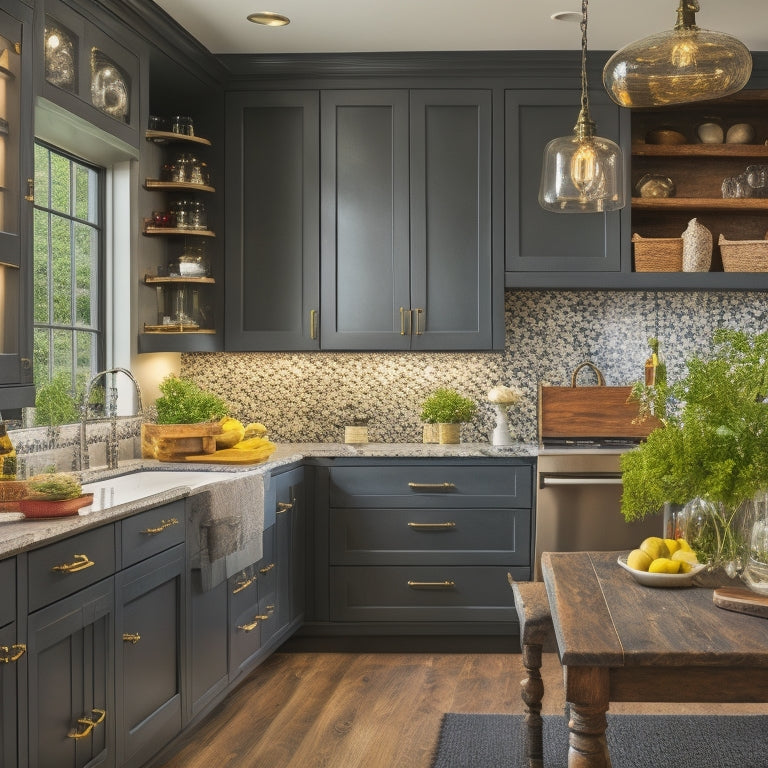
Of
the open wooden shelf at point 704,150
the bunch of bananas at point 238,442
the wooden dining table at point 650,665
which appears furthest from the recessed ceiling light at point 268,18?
the wooden dining table at point 650,665

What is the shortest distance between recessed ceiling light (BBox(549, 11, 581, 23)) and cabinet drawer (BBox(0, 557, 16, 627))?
307 cm

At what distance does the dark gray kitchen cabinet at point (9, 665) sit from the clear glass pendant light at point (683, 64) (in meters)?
1.68

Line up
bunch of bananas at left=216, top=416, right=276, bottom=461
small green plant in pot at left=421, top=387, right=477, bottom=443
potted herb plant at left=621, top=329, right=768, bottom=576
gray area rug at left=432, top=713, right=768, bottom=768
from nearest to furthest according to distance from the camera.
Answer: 1. potted herb plant at left=621, top=329, right=768, bottom=576
2. gray area rug at left=432, top=713, right=768, bottom=768
3. bunch of bananas at left=216, top=416, right=276, bottom=461
4. small green plant in pot at left=421, top=387, right=477, bottom=443

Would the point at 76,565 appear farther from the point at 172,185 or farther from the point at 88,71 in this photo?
the point at 172,185

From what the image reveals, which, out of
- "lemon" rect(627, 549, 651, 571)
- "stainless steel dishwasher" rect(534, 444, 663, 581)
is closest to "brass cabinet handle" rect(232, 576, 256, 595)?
"stainless steel dishwasher" rect(534, 444, 663, 581)

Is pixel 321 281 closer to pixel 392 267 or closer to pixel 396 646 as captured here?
pixel 392 267

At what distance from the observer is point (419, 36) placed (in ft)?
14.3

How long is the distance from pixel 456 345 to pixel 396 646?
141 centimetres

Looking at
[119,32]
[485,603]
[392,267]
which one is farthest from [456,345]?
[119,32]

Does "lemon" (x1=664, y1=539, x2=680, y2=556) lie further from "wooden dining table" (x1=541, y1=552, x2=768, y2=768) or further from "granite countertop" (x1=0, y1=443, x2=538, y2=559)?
"granite countertop" (x1=0, y1=443, x2=538, y2=559)

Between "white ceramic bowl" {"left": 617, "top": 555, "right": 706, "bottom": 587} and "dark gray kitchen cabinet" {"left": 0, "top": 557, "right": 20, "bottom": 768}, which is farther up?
"white ceramic bowl" {"left": 617, "top": 555, "right": 706, "bottom": 587}

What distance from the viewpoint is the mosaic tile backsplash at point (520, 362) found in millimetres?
4945

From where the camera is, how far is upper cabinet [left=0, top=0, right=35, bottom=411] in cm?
273

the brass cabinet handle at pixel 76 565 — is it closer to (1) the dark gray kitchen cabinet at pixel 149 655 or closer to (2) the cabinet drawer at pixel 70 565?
(2) the cabinet drawer at pixel 70 565
